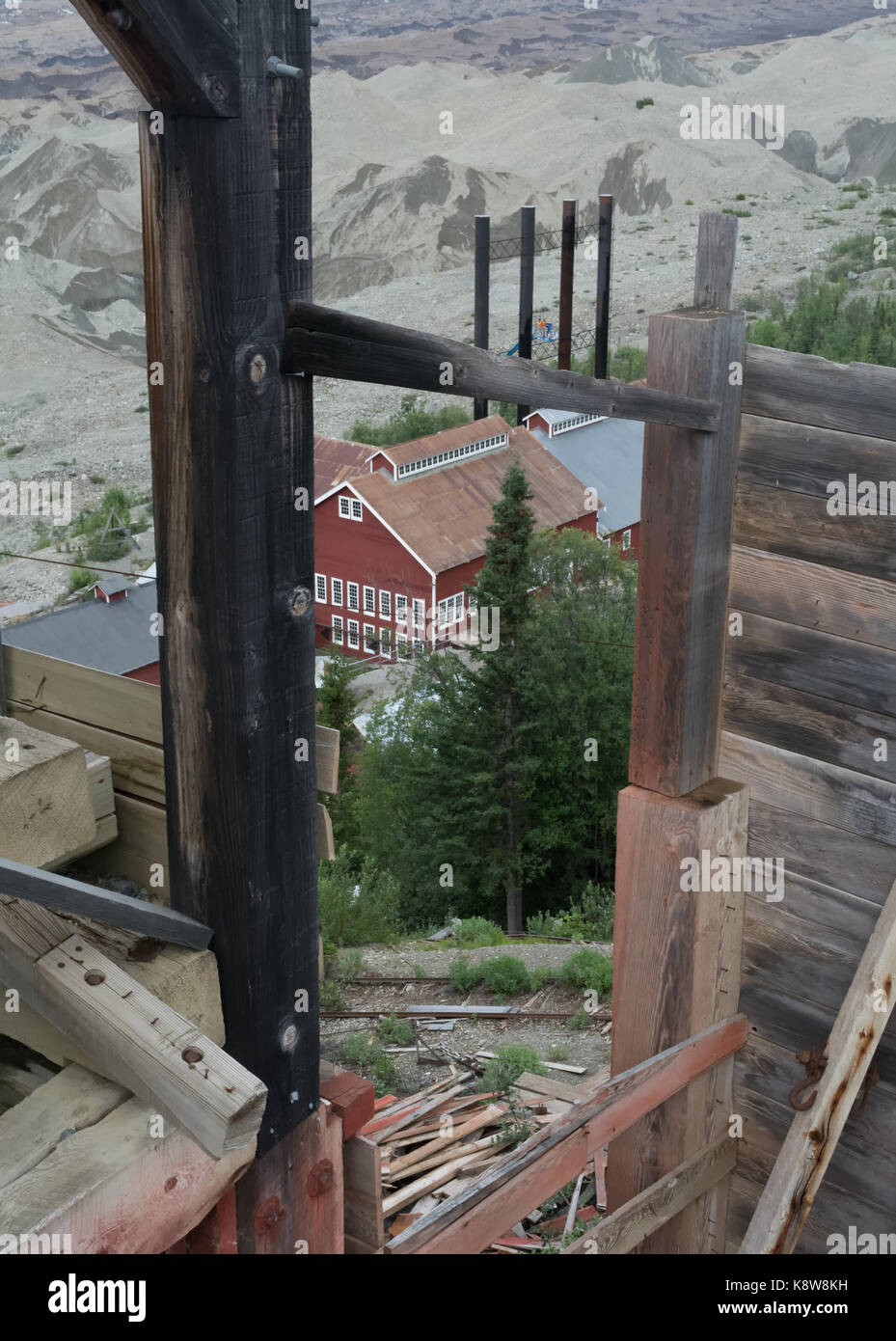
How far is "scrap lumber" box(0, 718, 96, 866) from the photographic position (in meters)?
2.17

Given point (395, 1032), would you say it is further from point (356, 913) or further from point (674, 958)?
point (356, 913)

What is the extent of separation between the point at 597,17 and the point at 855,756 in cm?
12904

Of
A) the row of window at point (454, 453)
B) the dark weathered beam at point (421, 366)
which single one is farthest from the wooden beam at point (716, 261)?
the row of window at point (454, 453)

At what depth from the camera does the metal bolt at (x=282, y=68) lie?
6.40 feet

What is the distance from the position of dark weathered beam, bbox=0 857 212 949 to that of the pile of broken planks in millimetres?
3774

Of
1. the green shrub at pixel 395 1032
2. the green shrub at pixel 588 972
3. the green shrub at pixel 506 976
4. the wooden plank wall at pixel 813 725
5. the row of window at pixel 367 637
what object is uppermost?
the wooden plank wall at pixel 813 725

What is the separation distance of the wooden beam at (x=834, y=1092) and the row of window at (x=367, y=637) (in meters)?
32.1

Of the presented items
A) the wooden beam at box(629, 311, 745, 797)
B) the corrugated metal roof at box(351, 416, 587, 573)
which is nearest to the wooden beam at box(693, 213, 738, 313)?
the wooden beam at box(629, 311, 745, 797)

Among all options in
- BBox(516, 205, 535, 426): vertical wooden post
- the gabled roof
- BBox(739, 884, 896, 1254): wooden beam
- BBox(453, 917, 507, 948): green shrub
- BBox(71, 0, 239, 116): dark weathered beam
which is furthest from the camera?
the gabled roof

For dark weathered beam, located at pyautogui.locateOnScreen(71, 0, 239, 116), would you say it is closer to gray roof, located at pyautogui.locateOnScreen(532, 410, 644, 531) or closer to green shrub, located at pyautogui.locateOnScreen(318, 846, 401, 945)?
green shrub, located at pyautogui.locateOnScreen(318, 846, 401, 945)

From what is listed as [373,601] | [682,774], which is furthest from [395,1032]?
[373,601]

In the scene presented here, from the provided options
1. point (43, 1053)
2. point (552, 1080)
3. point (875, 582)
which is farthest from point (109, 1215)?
point (552, 1080)

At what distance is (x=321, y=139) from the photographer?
309 ft

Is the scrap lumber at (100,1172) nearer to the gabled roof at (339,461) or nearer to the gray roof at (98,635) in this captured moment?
the gray roof at (98,635)
